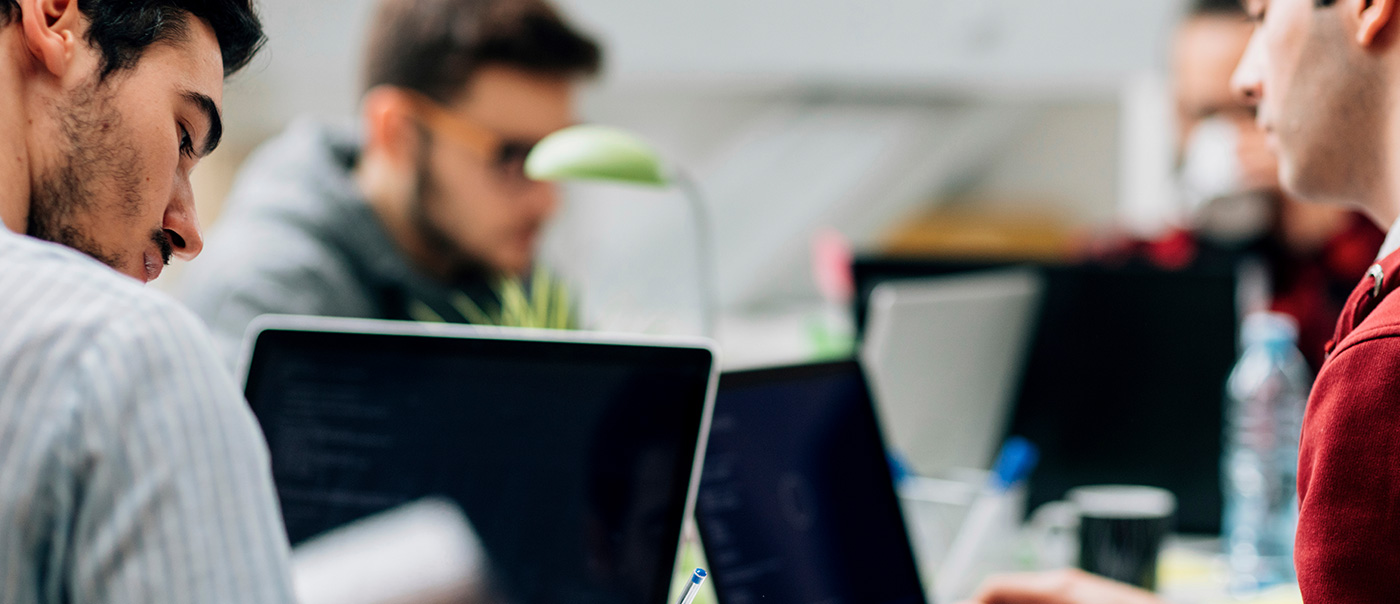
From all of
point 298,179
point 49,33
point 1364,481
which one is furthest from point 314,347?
point 298,179

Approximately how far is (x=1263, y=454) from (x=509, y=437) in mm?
1204

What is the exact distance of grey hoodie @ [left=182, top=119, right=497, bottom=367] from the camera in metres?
1.55

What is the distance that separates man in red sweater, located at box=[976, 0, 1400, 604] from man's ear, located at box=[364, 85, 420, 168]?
3.69 feet

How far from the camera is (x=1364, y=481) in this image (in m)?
0.59

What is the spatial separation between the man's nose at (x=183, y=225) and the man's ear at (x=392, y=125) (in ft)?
3.31

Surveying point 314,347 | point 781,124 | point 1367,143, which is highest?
point 781,124

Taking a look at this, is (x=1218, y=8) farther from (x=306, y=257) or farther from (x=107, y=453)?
(x=107, y=453)

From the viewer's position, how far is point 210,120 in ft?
1.95

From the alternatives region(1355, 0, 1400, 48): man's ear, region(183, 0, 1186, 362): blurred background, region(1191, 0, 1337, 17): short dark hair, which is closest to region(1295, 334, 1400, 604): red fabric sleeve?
region(1355, 0, 1400, 48): man's ear

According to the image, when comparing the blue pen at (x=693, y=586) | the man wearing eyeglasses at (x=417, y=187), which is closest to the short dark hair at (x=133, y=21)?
the blue pen at (x=693, y=586)

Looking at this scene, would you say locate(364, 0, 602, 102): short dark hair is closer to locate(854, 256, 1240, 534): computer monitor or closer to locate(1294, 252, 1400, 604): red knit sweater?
locate(854, 256, 1240, 534): computer monitor

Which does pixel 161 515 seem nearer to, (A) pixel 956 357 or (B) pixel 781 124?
(A) pixel 956 357

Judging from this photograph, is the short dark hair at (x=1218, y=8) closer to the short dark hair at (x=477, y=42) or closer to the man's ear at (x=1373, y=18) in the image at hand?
the short dark hair at (x=477, y=42)

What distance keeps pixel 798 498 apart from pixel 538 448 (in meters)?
0.20
